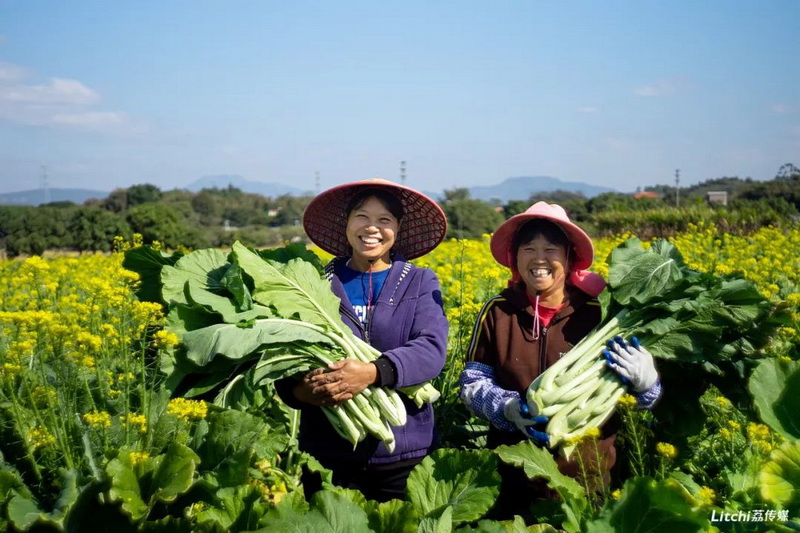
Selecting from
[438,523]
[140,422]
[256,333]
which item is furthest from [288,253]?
[438,523]

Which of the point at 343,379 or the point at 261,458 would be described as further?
the point at 261,458

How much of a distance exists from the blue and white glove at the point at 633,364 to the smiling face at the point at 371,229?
0.99 meters

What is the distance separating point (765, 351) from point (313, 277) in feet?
6.17

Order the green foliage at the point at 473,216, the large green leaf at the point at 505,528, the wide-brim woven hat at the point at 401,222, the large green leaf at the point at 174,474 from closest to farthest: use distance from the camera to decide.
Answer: the large green leaf at the point at 505,528
the large green leaf at the point at 174,474
the wide-brim woven hat at the point at 401,222
the green foliage at the point at 473,216

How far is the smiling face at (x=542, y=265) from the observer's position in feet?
9.12

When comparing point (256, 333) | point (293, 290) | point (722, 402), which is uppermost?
point (293, 290)

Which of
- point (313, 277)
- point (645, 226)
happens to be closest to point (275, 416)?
point (313, 277)

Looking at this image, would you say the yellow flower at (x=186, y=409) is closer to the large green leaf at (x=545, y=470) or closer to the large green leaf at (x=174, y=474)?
the large green leaf at (x=174, y=474)

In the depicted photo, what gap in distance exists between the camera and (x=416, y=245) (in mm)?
3357

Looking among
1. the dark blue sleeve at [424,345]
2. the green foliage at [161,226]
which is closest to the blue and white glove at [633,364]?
the dark blue sleeve at [424,345]

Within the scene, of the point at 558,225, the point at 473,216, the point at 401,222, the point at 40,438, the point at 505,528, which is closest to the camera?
the point at 505,528

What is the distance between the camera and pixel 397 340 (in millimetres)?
2881

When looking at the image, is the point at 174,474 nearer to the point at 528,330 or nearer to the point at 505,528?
the point at 505,528

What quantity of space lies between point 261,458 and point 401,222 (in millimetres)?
1217
